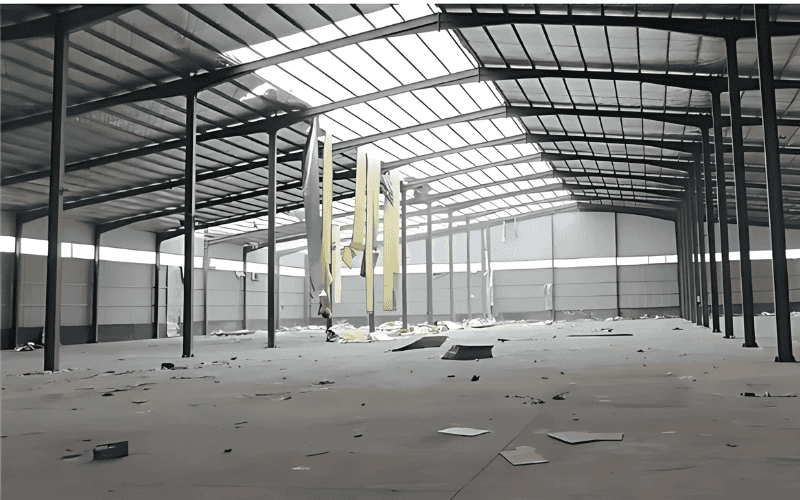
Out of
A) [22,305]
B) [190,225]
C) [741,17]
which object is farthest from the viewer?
[22,305]

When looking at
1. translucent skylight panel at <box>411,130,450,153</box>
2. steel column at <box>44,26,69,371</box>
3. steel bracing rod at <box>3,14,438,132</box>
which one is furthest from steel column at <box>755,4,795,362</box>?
translucent skylight panel at <box>411,130,450,153</box>

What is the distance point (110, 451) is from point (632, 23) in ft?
54.4

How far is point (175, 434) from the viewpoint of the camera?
630 centimetres

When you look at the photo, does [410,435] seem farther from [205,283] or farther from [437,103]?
[205,283]

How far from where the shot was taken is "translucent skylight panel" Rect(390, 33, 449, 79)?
19.6 m

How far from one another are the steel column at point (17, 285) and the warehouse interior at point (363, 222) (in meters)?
0.10

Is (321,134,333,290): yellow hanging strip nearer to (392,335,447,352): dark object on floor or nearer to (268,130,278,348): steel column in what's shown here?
(268,130,278,348): steel column

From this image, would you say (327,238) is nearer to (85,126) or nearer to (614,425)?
(85,126)

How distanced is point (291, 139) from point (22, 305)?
16.2m

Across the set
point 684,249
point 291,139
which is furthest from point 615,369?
point 684,249

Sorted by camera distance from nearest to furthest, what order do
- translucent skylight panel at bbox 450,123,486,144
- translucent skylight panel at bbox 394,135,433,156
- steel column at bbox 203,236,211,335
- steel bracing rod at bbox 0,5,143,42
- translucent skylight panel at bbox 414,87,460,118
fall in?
steel bracing rod at bbox 0,5,143,42
translucent skylight panel at bbox 414,87,460,118
translucent skylight panel at bbox 450,123,486,144
translucent skylight panel at bbox 394,135,433,156
steel column at bbox 203,236,211,335

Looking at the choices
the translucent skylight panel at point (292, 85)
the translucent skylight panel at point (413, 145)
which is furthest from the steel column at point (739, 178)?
the translucent skylight panel at point (413, 145)

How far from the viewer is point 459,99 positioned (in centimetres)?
2517

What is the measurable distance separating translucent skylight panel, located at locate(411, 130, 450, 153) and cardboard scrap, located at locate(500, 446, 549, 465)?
80.4ft
